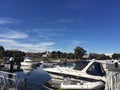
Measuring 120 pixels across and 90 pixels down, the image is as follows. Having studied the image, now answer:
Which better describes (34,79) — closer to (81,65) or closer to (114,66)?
(81,65)

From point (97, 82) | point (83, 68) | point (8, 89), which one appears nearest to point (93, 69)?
point (83, 68)

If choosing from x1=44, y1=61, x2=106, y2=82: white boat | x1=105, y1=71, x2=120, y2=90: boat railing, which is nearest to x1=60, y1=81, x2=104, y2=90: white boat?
x1=44, y1=61, x2=106, y2=82: white boat

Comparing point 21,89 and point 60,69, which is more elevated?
point 60,69

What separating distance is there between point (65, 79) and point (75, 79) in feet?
4.23

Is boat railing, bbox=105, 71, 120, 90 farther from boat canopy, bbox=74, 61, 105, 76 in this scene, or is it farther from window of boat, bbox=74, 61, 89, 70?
window of boat, bbox=74, 61, 89, 70

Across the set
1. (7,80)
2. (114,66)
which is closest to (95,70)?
(7,80)

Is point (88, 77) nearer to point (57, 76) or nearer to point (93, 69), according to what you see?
Answer: point (93, 69)

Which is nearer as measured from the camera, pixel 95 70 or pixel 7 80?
pixel 7 80

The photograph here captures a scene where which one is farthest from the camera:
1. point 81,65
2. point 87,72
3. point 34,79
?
point 34,79

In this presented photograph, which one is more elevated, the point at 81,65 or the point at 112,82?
the point at 81,65

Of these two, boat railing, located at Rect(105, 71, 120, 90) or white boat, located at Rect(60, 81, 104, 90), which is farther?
white boat, located at Rect(60, 81, 104, 90)

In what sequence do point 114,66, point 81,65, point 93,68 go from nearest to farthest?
point 93,68
point 81,65
point 114,66

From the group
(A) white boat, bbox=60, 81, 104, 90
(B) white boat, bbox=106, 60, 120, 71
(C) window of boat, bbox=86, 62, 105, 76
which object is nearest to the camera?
(A) white boat, bbox=60, 81, 104, 90

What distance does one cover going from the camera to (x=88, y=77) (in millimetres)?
22234
